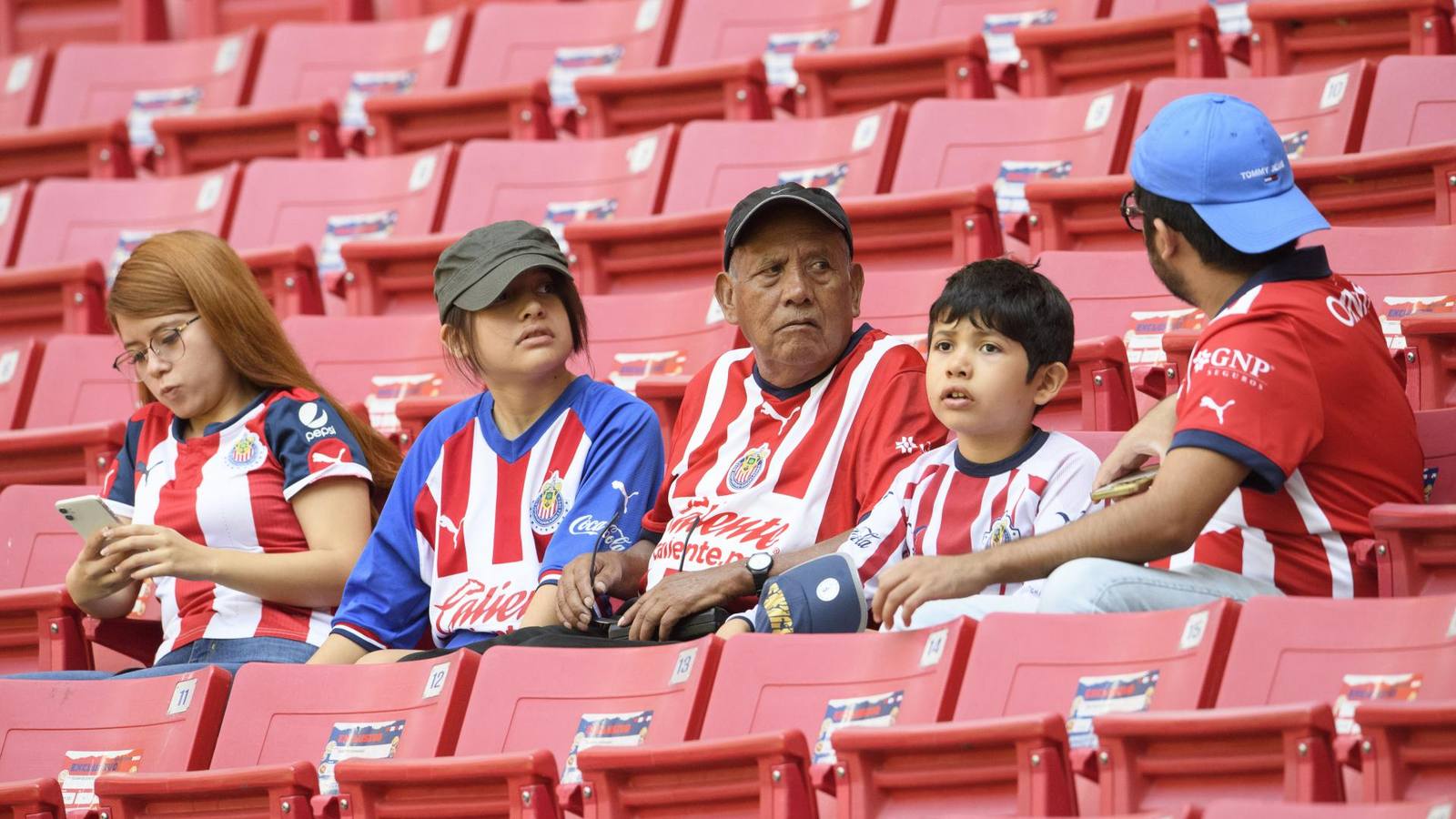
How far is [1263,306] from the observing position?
214cm

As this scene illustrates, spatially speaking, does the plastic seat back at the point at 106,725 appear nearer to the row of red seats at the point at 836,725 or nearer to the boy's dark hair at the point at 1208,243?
the row of red seats at the point at 836,725

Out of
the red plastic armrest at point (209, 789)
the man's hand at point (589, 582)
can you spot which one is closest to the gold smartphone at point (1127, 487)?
the man's hand at point (589, 582)

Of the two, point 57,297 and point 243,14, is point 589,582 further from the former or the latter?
point 243,14

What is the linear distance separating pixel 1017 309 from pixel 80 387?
2.07 meters

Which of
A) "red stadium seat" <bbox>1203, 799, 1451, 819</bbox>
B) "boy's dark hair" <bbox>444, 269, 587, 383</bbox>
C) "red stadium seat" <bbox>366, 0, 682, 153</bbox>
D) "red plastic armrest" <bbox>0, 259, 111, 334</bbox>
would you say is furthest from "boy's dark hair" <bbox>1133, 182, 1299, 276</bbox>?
"red plastic armrest" <bbox>0, 259, 111, 334</bbox>

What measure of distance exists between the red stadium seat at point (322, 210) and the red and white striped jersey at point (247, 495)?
1.09 m

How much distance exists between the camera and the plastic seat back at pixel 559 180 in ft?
12.8

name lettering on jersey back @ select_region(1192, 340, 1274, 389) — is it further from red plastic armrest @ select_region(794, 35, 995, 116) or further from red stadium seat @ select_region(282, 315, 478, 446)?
red plastic armrest @ select_region(794, 35, 995, 116)

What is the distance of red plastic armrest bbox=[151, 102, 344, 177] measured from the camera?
182 inches

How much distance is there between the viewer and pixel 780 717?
2.15m

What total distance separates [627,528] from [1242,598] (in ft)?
2.82

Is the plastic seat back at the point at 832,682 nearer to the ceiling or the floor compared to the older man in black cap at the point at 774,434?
nearer to the floor

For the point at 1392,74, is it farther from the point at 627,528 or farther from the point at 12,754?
the point at 12,754

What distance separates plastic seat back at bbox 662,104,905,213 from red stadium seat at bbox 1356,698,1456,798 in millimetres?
2013
